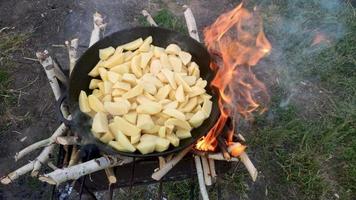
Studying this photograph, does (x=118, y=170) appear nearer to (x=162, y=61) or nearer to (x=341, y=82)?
(x=162, y=61)

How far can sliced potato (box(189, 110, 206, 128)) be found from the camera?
264 centimetres

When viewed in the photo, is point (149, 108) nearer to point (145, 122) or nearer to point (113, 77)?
point (145, 122)

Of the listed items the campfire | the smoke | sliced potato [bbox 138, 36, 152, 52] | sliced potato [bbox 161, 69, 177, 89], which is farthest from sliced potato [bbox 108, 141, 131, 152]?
the smoke

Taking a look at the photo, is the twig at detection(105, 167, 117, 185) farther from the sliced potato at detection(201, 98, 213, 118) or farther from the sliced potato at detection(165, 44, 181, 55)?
the sliced potato at detection(165, 44, 181, 55)

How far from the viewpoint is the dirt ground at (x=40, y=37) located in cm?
387

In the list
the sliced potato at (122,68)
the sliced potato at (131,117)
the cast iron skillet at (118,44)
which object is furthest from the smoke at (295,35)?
the sliced potato at (131,117)

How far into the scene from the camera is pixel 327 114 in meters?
4.16

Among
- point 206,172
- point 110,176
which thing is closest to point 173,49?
point 206,172

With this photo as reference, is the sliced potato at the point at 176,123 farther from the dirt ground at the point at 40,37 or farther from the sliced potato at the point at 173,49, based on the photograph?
the dirt ground at the point at 40,37

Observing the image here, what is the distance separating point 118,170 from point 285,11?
3.31m

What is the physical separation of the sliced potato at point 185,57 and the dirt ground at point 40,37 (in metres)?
1.79

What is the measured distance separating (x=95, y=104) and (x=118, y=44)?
672 millimetres

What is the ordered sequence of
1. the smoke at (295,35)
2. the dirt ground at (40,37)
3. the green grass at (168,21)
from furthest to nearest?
the green grass at (168,21)
the smoke at (295,35)
the dirt ground at (40,37)

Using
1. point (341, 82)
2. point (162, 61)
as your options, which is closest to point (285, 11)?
point (341, 82)
